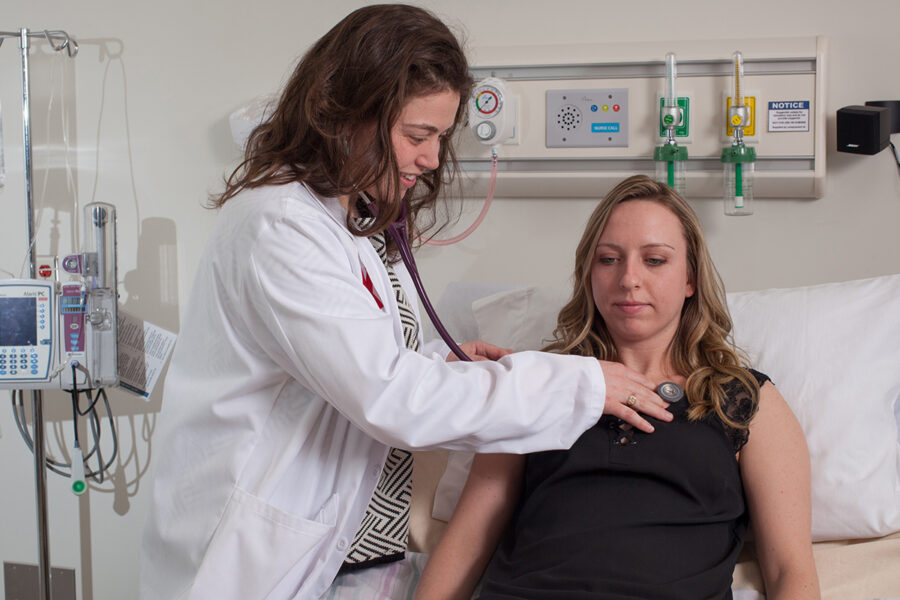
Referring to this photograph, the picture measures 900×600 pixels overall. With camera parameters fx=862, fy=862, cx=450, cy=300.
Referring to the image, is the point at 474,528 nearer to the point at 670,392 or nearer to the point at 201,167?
the point at 670,392

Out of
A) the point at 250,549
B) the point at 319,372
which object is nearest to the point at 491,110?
the point at 319,372

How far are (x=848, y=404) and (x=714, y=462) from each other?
0.35m

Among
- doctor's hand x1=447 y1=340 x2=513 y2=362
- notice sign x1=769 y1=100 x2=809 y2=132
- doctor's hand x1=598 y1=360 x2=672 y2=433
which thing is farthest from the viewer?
notice sign x1=769 y1=100 x2=809 y2=132

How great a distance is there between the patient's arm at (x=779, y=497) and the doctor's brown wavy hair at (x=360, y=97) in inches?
28.0

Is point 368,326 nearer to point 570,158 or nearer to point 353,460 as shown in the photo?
point 353,460

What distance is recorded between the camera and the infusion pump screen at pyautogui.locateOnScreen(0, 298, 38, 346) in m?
1.96

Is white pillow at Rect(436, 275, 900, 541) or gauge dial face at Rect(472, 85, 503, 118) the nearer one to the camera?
white pillow at Rect(436, 275, 900, 541)

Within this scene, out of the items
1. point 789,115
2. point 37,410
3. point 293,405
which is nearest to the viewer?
point 293,405

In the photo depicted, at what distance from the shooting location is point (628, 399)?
4.24 feet

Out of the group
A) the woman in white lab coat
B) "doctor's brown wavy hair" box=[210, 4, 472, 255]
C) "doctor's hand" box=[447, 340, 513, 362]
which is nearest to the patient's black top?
the woman in white lab coat

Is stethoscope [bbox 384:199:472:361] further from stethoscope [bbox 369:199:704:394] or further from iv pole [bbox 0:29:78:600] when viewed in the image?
iv pole [bbox 0:29:78:600]

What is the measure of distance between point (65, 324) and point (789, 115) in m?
1.67

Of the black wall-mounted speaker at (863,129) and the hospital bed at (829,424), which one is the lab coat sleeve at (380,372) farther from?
the black wall-mounted speaker at (863,129)

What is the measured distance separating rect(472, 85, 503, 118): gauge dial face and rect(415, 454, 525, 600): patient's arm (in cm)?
78
